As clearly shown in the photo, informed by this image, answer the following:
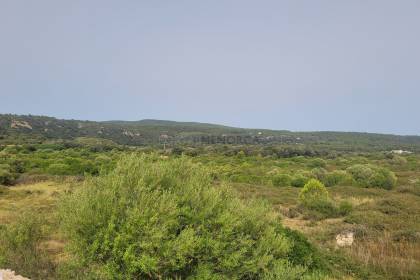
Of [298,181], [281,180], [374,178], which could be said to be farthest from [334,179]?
[281,180]

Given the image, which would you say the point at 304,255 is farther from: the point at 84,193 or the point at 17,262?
the point at 17,262

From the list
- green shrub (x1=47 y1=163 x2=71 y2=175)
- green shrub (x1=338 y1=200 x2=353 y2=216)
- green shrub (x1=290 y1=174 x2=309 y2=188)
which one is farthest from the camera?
green shrub (x1=47 y1=163 x2=71 y2=175)

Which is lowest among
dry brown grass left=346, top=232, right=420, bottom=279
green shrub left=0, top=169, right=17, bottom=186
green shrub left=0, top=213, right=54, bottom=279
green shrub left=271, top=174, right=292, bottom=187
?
green shrub left=0, top=169, right=17, bottom=186

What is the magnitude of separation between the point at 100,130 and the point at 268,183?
92.8 m

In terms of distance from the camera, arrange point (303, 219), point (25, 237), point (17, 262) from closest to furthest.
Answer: point (17, 262)
point (25, 237)
point (303, 219)

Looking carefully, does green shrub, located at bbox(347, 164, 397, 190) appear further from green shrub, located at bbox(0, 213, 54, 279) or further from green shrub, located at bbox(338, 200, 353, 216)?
green shrub, located at bbox(0, 213, 54, 279)

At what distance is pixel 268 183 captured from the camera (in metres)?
32.0

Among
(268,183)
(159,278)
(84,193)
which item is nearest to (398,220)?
(159,278)

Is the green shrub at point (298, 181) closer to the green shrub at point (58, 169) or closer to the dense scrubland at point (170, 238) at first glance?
the dense scrubland at point (170, 238)

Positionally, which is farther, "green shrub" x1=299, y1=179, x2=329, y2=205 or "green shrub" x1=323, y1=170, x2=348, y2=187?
"green shrub" x1=323, y1=170, x2=348, y2=187

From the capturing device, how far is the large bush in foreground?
21.8ft

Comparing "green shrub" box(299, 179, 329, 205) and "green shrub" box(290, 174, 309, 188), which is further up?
"green shrub" box(299, 179, 329, 205)

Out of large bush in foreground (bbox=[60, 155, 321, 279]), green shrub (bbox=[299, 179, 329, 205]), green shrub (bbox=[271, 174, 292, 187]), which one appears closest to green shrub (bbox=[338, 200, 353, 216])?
green shrub (bbox=[299, 179, 329, 205])

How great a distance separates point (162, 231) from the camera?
6.75m
